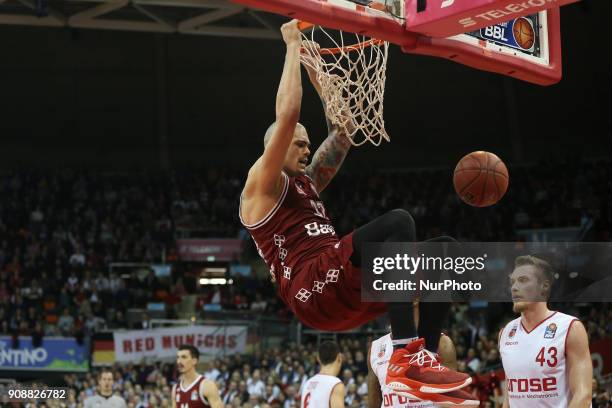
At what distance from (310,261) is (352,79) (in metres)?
1.61

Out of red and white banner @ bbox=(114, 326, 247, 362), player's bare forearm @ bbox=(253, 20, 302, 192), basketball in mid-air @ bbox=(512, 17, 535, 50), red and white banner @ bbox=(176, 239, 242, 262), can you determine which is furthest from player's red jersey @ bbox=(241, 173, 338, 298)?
red and white banner @ bbox=(176, 239, 242, 262)

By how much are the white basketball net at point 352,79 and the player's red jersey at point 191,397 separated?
4426mm

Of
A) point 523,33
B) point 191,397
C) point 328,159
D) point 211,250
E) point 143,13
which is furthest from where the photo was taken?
point 211,250

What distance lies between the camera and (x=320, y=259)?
4.86 meters

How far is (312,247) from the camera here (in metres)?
5.04

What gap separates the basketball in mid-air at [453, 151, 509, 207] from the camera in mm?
5875

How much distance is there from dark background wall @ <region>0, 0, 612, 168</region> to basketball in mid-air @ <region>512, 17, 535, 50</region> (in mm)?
21416

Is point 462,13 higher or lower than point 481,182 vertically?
higher

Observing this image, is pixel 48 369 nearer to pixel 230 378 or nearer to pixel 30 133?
pixel 230 378

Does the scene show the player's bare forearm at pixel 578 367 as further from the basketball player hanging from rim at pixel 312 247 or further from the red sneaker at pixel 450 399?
the red sneaker at pixel 450 399

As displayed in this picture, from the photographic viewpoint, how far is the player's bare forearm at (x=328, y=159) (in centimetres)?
575

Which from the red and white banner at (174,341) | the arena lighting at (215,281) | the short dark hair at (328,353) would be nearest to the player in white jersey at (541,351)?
the short dark hair at (328,353)

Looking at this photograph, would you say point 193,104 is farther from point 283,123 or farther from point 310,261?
point 283,123

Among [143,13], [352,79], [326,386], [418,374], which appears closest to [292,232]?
[418,374]
